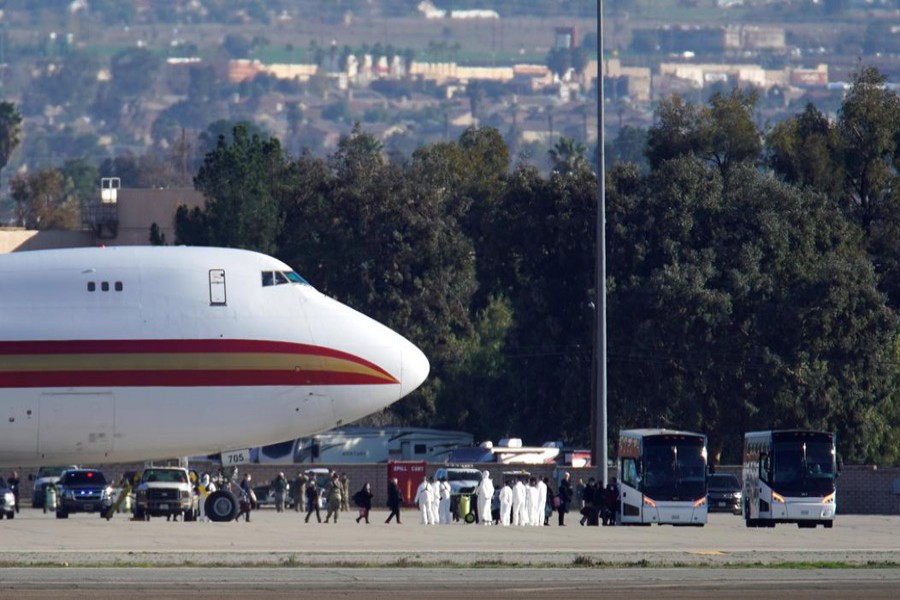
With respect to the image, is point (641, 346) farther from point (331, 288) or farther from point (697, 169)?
point (331, 288)

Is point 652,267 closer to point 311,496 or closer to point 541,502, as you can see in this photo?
point 541,502

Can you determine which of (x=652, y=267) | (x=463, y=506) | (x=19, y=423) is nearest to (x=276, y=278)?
(x=19, y=423)

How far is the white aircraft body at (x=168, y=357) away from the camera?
130ft

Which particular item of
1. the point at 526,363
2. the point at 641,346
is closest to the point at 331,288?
the point at 526,363

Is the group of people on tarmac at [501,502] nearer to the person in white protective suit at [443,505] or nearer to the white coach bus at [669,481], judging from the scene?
the person in white protective suit at [443,505]

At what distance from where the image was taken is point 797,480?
52.9 m

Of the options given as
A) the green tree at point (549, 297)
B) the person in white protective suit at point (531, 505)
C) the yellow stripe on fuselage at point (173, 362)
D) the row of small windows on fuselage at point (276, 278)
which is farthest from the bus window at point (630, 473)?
the green tree at point (549, 297)

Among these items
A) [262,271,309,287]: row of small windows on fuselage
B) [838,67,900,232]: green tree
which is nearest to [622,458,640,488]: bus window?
[262,271,309,287]: row of small windows on fuselage

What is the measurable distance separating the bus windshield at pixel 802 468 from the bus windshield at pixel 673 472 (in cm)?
239

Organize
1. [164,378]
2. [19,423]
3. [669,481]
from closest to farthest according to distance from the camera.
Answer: [19,423], [164,378], [669,481]

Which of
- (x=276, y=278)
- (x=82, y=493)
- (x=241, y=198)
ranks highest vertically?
(x=241, y=198)

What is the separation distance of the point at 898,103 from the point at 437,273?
2514cm

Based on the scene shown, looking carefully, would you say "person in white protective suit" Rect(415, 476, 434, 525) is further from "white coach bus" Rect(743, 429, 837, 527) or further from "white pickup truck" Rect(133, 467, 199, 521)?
"white coach bus" Rect(743, 429, 837, 527)

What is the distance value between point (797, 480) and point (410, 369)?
16163 millimetres
